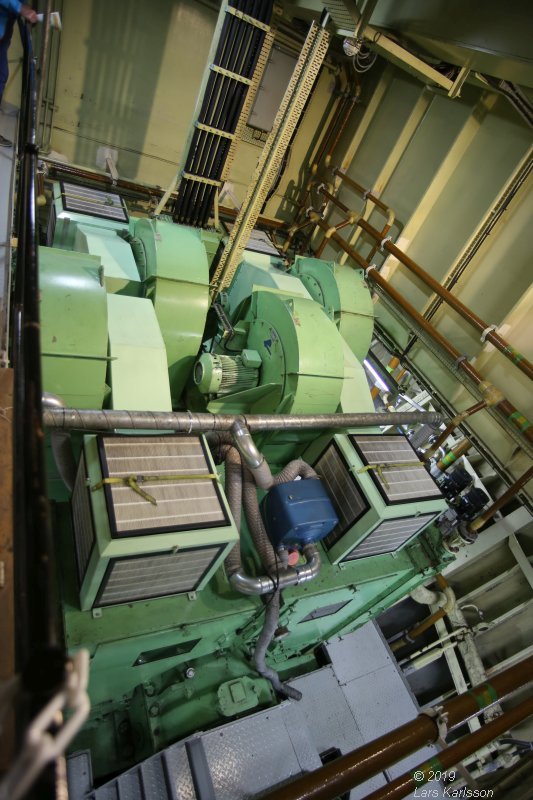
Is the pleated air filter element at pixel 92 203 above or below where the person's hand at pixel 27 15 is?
below

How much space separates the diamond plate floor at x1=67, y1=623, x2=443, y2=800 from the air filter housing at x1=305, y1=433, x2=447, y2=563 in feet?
5.05

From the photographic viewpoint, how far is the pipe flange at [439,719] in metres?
1.41

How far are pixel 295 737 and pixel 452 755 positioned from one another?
8.27ft

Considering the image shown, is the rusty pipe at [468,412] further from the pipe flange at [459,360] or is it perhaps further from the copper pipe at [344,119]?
the copper pipe at [344,119]

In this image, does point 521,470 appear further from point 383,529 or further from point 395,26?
point 395,26

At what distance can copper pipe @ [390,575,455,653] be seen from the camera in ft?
16.9

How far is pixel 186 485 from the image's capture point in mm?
2330

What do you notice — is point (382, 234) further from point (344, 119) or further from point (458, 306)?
point (344, 119)

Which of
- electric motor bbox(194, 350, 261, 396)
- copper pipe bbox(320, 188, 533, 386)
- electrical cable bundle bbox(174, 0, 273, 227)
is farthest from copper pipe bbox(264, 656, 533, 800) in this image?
electrical cable bundle bbox(174, 0, 273, 227)

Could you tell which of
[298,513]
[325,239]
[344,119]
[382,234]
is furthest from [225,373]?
[344,119]

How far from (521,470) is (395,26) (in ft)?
15.9

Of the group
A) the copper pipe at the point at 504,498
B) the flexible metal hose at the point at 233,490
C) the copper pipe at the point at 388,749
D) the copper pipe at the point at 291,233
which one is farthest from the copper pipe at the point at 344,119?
the copper pipe at the point at 388,749

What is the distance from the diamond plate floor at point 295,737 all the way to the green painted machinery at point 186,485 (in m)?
0.28

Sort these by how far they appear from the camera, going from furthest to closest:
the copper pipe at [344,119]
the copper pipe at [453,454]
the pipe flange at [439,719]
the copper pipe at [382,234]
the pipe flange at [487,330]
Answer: the copper pipe at [344,119] → the copper pipe at [382,234] → the pipe flange at [487,330] → the copper pipe at [453,454] → the pipe flange at [439,719]
